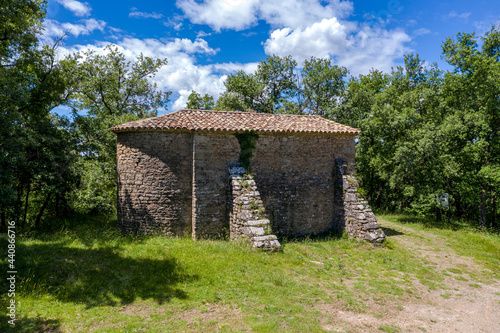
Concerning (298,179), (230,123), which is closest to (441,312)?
(298,179)

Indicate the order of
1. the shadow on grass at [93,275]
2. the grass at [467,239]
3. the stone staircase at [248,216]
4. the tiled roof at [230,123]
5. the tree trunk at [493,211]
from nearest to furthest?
1. the shadow on grass at [93,275]
2. the stone staircase at [248,216]
3. the grass at [467,239]
4. the tiled roof at [230,123]
5. the tree trunk at [493,211]

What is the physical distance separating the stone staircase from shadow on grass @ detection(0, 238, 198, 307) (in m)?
2.95

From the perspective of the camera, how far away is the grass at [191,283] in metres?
5.38

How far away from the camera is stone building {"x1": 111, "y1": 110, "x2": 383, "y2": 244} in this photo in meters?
10.9

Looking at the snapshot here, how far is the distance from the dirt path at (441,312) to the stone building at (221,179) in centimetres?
353

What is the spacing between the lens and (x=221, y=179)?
1132 cm

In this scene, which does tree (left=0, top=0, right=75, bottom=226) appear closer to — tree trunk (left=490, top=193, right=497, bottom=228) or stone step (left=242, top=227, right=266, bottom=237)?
stone step (left=242, top=227, right=266, bottom=237)

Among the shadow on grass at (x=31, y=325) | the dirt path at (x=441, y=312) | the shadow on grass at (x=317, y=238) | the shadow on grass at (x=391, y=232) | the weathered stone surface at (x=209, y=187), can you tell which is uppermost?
the weathered stone surface at (x=209, y=187)

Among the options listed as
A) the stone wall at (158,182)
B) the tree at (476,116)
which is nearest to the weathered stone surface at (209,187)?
the stone wall at (158,182)

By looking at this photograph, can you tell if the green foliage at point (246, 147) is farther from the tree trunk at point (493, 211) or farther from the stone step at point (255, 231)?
Result: the tree trunk at point (493, 211)

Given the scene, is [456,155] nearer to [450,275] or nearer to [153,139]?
[450,275]

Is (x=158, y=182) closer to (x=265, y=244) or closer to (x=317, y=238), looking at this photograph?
(x=265, y=244)

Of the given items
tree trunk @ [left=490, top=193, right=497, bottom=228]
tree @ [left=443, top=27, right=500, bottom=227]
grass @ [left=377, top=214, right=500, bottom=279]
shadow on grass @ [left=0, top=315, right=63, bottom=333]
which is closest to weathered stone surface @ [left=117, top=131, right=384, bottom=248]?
grass @ [left=377, top=214, right=500, bottom=279]

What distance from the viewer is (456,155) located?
1628cm
